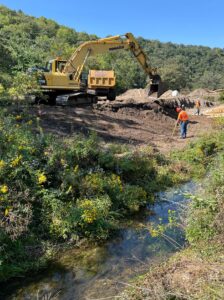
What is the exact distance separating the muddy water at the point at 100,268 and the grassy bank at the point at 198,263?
468 mm

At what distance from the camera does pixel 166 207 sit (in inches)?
Result: 426

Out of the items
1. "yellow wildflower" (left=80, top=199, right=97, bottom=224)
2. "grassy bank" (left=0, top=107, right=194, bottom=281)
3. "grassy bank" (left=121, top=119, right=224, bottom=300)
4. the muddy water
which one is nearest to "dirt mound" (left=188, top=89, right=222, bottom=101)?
"grassy bank" (left=0, top=107, right=194, bottom=281)

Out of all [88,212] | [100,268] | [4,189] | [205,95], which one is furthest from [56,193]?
[205,95]

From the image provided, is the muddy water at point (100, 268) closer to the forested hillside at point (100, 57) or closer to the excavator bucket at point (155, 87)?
the forested hillside at point (100, 57)

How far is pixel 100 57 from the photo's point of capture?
2443 inches

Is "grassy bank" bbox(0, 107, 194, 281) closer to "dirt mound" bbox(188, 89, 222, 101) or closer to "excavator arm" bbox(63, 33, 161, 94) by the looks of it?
"excavator arm" bbox(63, 33, 161, 94)

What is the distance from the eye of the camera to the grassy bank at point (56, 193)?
25.3 feet

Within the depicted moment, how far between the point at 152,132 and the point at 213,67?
3676 inches

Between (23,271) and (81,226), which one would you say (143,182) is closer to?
(81,226)

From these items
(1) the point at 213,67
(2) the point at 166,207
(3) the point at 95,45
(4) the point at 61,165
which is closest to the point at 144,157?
(2) the point at 166,207

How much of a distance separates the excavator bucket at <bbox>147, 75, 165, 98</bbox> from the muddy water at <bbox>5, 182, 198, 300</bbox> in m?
17.5

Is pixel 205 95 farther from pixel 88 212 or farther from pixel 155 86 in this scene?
pixel 88 212

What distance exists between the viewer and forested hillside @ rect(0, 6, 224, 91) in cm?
2020

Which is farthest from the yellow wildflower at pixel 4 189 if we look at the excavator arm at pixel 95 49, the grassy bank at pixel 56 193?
the excavator arm at pixel 95 49
